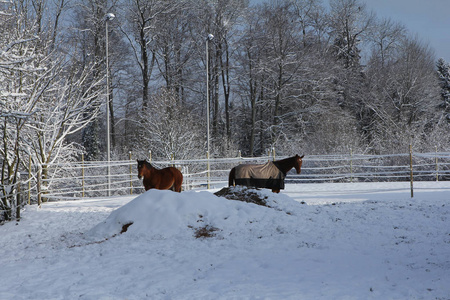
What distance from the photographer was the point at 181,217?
719 cm

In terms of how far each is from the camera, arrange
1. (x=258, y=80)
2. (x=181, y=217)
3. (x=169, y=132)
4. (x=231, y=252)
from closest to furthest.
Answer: (x=231, y=252) → (x=181, y=217) → (x=169, y=132) → (x=258, y=80)

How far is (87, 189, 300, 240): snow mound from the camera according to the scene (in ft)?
22.5

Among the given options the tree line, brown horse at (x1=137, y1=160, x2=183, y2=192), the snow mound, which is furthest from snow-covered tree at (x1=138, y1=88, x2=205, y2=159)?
the snow mound

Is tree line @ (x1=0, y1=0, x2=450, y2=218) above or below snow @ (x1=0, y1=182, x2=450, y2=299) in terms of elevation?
above

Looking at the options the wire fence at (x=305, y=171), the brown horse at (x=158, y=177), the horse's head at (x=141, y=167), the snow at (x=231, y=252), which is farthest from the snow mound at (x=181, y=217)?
the wire fence at (x=305, y=171)

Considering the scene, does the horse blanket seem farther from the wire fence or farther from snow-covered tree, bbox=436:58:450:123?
snow-covered tree, bbox=436:58:450:123

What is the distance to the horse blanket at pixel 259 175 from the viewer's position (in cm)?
1015

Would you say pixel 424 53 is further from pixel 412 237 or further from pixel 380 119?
pixel 412 237

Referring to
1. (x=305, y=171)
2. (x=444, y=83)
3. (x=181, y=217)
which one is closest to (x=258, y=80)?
(x=305, y=171)

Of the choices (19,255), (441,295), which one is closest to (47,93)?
(19,255)

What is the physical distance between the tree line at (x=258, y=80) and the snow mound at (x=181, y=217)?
11196 millimetres

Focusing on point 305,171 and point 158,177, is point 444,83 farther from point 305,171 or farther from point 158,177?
point 158,177

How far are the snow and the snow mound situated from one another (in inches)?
0.9

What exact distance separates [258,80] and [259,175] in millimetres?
16156
